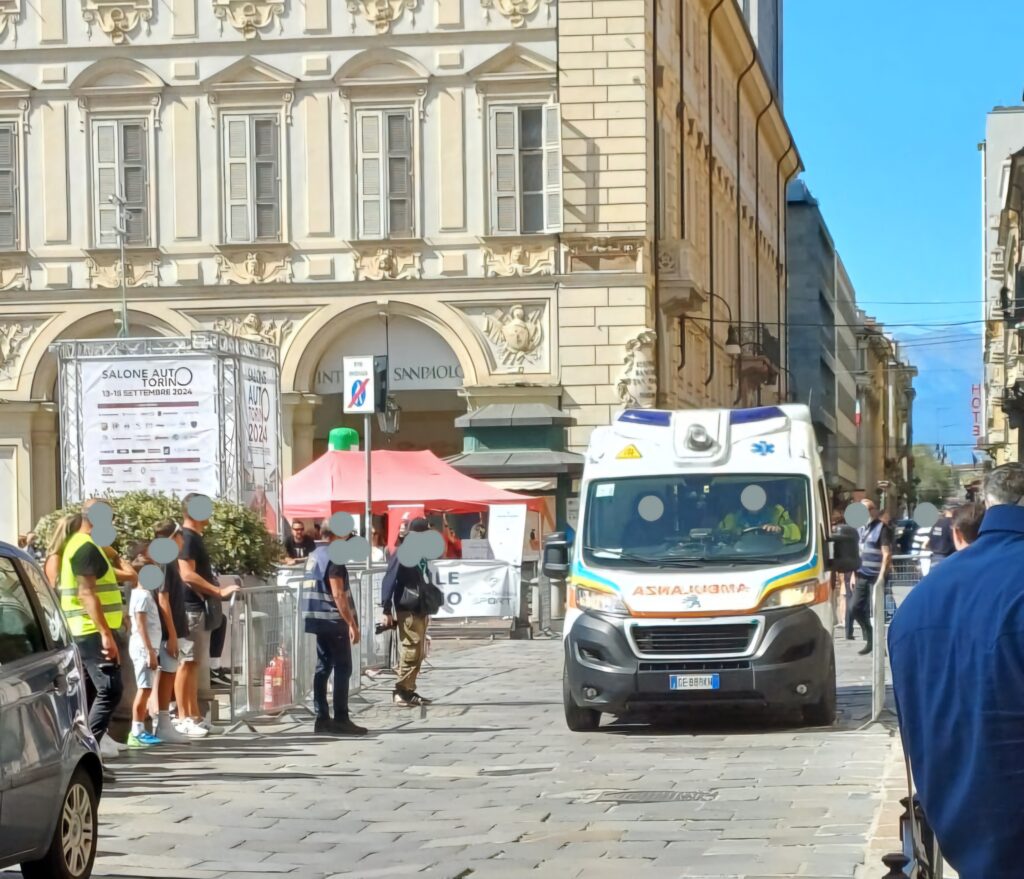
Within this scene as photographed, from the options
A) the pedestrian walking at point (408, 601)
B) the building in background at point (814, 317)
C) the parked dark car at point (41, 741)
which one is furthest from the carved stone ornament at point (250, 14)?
the building in background at point (814, 317)

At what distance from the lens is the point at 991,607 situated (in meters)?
4.11

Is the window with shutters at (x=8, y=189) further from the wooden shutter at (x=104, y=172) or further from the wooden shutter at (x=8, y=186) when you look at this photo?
the wooden shutter at (x=104, y=172)

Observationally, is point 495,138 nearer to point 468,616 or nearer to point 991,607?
point 468,616

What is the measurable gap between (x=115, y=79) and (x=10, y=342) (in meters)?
5.00

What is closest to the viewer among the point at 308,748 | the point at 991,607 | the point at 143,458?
the point at 991,607

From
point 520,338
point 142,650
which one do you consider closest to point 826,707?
point 142,650

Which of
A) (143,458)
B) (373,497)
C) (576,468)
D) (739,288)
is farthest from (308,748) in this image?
(739,288)

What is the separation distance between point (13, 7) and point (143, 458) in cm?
1631

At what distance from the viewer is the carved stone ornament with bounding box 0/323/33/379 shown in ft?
118

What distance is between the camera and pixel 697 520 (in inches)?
638

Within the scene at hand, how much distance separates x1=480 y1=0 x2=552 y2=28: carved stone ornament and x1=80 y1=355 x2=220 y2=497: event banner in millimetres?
14605

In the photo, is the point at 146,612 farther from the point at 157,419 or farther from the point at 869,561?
the point at 869,561

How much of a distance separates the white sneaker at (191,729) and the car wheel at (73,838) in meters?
6.48

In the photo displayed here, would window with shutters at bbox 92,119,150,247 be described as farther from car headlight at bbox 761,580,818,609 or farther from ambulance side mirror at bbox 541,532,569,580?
car headlight at bbox 761,580,818,609
